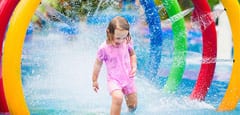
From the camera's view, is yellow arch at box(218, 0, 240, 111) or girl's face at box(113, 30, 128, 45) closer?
girl's face at box(113, 30, 128, 45)

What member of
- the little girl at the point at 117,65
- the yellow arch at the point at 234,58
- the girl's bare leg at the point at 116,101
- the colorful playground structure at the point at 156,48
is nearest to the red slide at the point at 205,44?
the colorful playground structure at the point at 156,48

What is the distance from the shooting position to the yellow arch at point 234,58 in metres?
6.25

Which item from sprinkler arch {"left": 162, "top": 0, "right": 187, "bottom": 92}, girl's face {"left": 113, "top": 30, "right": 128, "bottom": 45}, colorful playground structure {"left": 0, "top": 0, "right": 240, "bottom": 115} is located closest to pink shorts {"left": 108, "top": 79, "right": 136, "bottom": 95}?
girl's face {"left": 113, "top": 30, "right": 128, "bottom": 45}

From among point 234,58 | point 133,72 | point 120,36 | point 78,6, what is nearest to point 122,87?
point 133,72

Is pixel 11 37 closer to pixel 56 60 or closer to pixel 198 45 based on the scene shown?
pixel 56 60

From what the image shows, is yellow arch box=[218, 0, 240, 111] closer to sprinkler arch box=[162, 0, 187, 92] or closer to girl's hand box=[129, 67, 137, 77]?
sprinkler arch box=[162, 0, 187, 92]

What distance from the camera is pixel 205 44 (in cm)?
668

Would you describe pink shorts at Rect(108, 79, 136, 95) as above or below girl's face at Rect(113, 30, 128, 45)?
below

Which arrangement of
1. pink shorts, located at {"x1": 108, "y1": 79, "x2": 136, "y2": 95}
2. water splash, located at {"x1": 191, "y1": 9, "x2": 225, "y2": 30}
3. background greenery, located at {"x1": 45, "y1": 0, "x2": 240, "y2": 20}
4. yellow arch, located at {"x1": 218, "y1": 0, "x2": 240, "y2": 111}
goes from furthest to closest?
background greenery, located at {"x1": 45, "y1": 0, "x2": 240, "y2": 20} → water splash, located at {"x1": 191, "y1": 9, "x2": 225, "y2": 30} → yellow arch, located at {"x1": 218, "y1": 0, "x2": 240, "y2": 111} → pink shorts, located at {"x1": 108, "y1": 79, "x2": 136, "y2": 95}

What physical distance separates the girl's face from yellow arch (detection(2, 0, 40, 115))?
84 centimetres

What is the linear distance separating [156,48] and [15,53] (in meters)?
2.56

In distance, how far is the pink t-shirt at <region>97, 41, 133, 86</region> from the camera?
5.37m

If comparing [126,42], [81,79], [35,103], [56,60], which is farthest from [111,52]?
[56,60]

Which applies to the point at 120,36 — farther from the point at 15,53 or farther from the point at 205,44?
the point at 205,44
